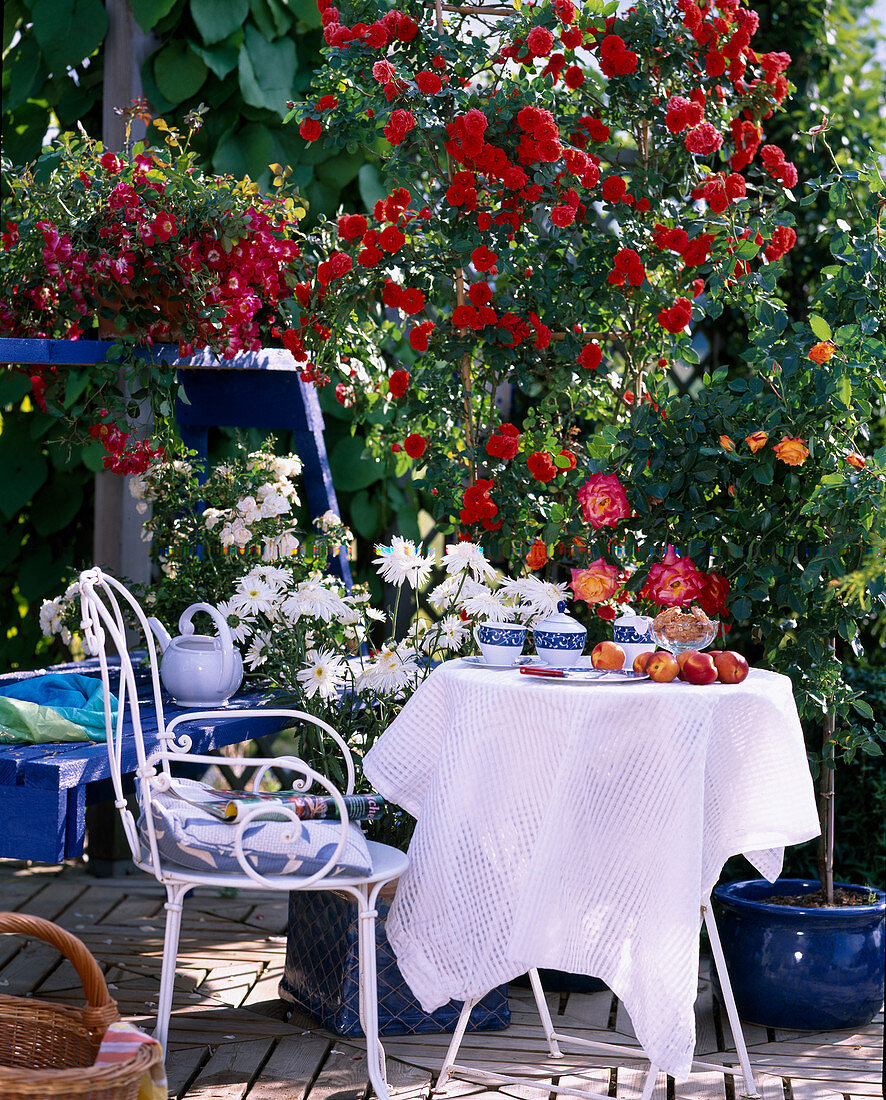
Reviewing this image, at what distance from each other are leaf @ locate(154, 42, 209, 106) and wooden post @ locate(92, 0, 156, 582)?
5 cm

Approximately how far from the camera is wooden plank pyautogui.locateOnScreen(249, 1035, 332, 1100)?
7.14 ft

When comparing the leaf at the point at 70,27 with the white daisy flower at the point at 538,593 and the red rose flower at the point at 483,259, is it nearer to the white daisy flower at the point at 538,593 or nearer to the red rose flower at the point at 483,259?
the red rose flower at the point at 483,259

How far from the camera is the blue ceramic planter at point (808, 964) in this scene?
2.49 m

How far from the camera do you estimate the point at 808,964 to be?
248 centimetres

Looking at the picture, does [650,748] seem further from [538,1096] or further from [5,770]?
[5,770]

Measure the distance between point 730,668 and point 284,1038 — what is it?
1.10 metres

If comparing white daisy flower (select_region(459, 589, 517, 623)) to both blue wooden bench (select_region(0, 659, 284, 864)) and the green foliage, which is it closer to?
blue wooden bench (select_region(0, 659, 284, 864))

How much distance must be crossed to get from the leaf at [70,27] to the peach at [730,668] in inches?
93.2

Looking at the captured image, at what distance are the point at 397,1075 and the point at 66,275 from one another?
5.64 ft

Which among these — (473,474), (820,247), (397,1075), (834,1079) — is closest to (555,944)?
(397,1075)

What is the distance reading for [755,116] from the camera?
3104 mm

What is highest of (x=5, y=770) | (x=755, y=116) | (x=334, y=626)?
(x=755, y=116)

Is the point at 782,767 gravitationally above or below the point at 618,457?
below

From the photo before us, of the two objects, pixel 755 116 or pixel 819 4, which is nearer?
pixel 755 116
